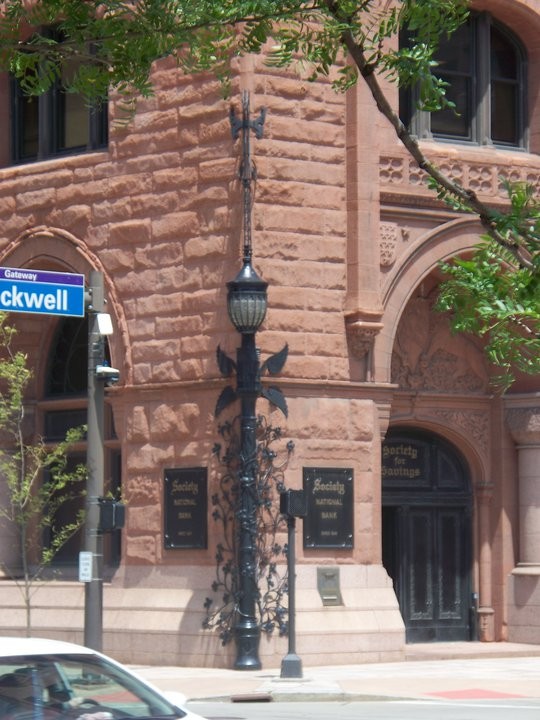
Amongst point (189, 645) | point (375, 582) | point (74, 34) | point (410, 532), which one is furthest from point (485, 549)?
point (74, 34)

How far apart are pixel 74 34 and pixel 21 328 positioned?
16.3 metres

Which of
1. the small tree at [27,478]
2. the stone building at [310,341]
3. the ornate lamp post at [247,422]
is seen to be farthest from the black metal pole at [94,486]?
the stone building at [310,341]

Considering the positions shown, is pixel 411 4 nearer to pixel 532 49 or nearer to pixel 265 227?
pixel 265 227

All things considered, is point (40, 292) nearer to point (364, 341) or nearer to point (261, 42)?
point (364, 341)

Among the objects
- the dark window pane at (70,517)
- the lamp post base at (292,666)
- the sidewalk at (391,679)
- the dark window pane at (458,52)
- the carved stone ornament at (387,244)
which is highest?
the dark window pane at (458,52)

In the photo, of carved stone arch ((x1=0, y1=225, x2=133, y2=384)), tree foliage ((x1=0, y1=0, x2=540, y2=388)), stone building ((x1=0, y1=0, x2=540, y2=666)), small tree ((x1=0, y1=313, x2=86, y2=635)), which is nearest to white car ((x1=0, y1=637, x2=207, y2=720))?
tree foliage ((x1=0, y1=0, x2=540, y2=388))

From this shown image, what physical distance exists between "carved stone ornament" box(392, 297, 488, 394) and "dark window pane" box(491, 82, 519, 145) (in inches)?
119

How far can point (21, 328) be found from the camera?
29469mm

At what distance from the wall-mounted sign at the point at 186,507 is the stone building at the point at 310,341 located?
0.12 metres

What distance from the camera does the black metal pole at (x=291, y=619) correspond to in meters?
22.6

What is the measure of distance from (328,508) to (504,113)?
774 cm

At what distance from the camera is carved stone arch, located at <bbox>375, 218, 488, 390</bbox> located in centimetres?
2669

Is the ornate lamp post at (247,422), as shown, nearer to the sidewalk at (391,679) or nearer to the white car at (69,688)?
the sidewalk at (391,679)

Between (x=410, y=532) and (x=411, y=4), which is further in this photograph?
(x=410, y=532)
